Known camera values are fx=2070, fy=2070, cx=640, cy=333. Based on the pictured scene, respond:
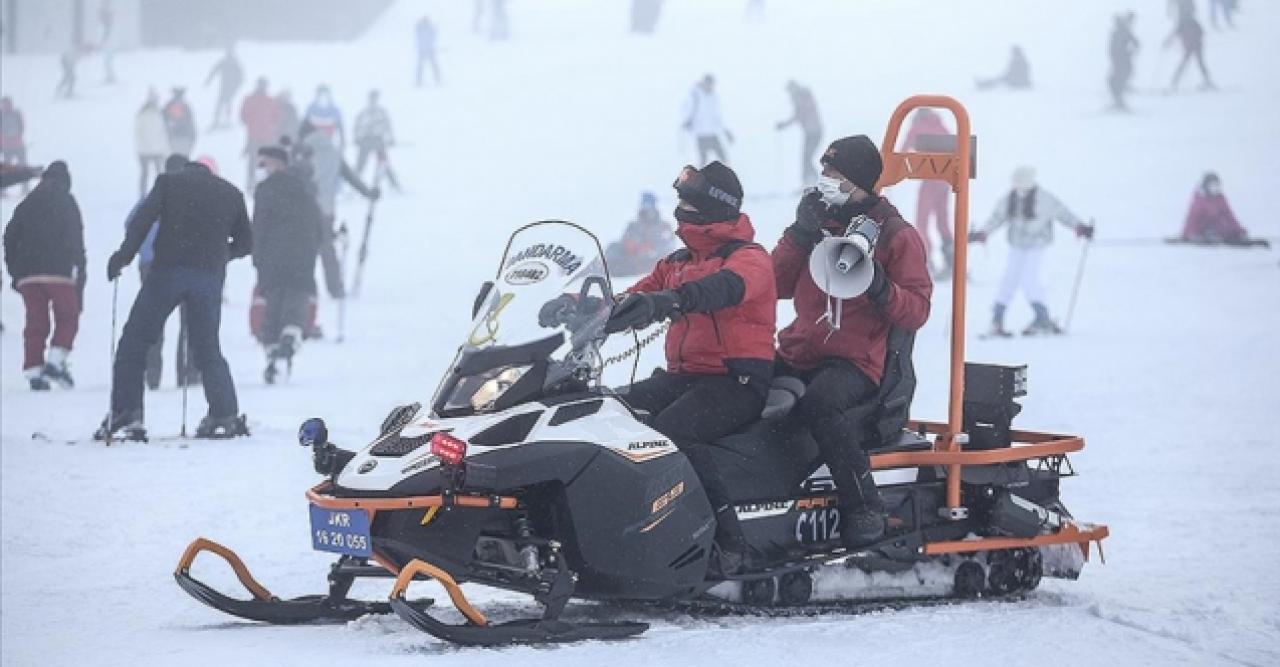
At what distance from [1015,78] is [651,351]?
48.8 feet

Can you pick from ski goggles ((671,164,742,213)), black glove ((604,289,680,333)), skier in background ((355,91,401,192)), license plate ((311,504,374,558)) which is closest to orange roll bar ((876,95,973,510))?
ski goggles ((671,164,742,213))

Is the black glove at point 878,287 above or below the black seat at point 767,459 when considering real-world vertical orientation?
above

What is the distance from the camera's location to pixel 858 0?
3241 centimetres

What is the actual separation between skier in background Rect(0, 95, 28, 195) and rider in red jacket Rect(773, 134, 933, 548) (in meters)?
18.3

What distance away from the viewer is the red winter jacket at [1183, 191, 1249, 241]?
68.5 ft

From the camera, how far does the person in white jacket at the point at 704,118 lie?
25516mm

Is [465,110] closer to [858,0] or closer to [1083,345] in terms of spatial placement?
[858,0]

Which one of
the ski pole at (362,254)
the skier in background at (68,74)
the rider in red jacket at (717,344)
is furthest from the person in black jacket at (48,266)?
the skier in background at (68,74)

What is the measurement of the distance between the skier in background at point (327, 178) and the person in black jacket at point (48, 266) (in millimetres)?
3792

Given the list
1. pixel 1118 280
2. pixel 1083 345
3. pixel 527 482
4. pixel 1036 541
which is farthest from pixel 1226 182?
pixel 527 482

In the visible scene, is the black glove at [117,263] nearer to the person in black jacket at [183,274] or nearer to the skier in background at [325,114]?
the person in black jacket at [183,274]

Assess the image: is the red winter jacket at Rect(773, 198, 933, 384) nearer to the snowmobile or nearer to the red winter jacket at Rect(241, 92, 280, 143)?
the snowmobile

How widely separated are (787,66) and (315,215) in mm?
17572

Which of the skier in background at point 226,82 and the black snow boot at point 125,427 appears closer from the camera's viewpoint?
the black snow boot at point 125,427
